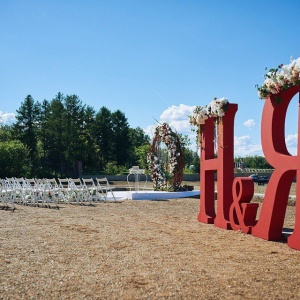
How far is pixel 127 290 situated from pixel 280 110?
4255 mm

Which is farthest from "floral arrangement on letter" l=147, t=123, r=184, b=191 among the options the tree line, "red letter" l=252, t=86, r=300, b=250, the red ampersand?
the tree line

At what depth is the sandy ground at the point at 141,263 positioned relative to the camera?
13.0 ft

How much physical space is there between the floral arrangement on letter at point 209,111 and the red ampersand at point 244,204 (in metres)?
1.53

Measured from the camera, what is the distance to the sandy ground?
3.96 m

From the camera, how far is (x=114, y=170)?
47.0 metres

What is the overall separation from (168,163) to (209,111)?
887cm

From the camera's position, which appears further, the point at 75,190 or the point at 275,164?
the point at 75,190

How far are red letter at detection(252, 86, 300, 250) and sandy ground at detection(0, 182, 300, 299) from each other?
33cm

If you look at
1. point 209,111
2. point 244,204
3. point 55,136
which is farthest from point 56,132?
point 244,204

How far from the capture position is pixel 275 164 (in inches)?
257

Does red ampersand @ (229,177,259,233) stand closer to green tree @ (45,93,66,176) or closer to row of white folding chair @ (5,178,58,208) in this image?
row of white folding chair @ (5,178,58,208)

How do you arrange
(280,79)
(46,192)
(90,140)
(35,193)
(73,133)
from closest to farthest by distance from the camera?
(280,79) → (35,193) → (46,192) → (73,133) → (90,140)

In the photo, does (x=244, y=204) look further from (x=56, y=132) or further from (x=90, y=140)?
(x=90, y=140)

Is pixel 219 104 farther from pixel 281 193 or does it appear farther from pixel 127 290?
pixel 127 290
